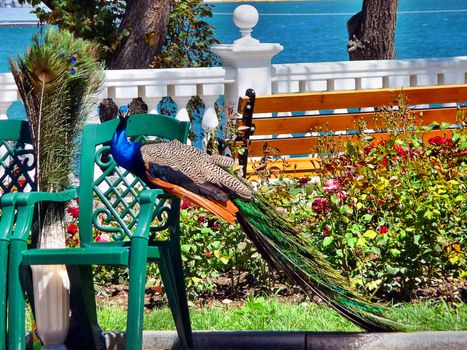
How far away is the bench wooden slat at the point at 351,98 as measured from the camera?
309 inches

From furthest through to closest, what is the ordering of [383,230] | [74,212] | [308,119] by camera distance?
[308,119]
[74,212]
[383,230]

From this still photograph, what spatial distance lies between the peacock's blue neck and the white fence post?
145 inches

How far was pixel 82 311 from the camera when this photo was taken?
514cm

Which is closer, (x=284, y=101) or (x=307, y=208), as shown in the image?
(x=307, y=208)

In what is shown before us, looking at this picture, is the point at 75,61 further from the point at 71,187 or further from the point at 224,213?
the point at 224,213

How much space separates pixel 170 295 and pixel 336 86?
4.19 meters

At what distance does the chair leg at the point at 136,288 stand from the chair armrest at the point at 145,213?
1.0 inches

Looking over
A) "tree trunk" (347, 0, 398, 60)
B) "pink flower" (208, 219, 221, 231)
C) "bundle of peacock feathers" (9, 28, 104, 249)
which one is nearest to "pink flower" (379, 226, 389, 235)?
"pink flower" (208, 219, 221, 231)

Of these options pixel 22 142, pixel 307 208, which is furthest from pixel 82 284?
pixel 307 208

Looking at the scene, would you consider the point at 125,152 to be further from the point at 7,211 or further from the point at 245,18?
the point at 245,18

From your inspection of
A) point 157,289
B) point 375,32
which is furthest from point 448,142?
point 375,32

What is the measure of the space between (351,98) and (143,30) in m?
3.53

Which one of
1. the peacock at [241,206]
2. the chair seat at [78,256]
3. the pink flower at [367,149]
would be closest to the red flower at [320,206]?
the pink flower at [367,149]

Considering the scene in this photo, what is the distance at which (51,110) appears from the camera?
16.3 feet
